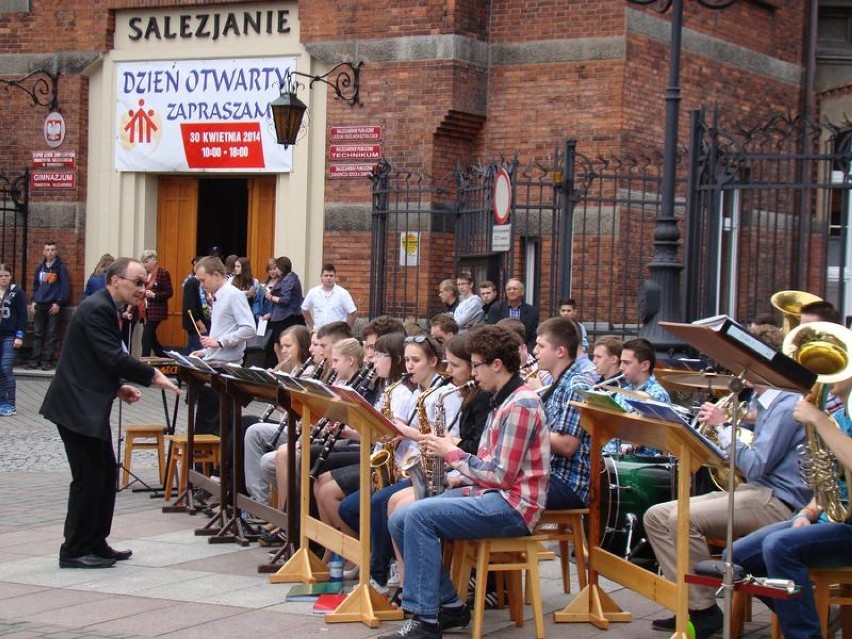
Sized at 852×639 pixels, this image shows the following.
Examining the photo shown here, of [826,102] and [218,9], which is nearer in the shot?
[218,9]

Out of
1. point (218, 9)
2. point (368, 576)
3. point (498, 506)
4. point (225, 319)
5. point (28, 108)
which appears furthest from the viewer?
point (28, 108)

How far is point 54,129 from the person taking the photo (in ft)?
68.0

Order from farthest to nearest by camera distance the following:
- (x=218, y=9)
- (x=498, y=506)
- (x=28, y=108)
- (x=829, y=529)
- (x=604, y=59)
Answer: (x=28, y=108) → (x=218, y=9) → (x=604, y=59) → (x=498, y=506) → (x=829, y=529)

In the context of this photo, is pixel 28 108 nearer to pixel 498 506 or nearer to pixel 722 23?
pixel 722 23

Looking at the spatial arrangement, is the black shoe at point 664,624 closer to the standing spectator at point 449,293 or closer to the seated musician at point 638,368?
the seated musician at point 638,368

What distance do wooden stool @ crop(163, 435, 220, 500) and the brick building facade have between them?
25.0ft

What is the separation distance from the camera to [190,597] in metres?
7.70

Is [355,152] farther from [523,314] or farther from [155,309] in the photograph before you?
[523,314]

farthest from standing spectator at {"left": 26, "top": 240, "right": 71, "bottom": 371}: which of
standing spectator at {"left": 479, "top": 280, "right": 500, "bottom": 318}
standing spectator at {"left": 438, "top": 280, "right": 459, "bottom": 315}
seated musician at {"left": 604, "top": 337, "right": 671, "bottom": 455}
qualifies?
seated musician at {"left": 604, "top": 337, "right": 671, "bottom": 455}

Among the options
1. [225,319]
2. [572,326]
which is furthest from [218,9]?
[572,326]

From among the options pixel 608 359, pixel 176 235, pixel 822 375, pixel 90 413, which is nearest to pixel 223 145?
pixel 176 235

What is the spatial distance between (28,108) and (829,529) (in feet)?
56.9

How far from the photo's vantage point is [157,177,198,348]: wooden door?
20656 millimetres

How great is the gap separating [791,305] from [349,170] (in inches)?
466
